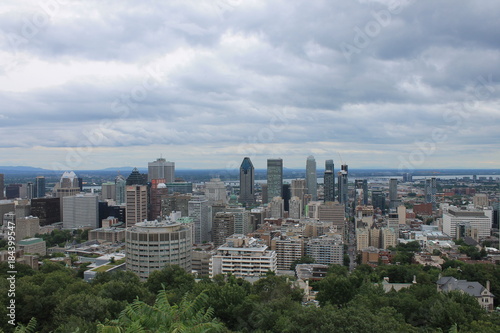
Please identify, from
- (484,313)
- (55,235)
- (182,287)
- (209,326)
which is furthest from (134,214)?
(209,326)

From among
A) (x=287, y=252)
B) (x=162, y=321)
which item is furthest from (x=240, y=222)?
(x=162, y=321)

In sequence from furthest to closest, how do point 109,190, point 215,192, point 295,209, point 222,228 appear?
point 109,190 → point 215,192 → point 295,209 → point 222,228

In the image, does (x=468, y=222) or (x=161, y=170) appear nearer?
(x=468, y=222)

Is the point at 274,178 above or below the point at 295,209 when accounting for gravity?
above

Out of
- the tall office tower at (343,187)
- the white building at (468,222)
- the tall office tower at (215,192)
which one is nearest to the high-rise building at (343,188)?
the tall office tower at (343,187)

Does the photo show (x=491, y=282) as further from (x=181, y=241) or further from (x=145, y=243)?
(x=145, y=243)

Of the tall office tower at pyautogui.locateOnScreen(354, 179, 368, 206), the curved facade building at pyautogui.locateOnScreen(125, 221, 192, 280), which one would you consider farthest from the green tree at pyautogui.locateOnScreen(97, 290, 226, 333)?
the tall office tower at pyautogui.locateOnScreen(354, 179, 368, 206)

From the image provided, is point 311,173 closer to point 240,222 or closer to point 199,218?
point 240,222

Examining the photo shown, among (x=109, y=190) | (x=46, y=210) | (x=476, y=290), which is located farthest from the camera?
(x=109, y=190)

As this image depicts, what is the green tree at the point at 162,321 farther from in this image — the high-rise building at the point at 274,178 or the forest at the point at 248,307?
the high-rise building at the point at 274,178
